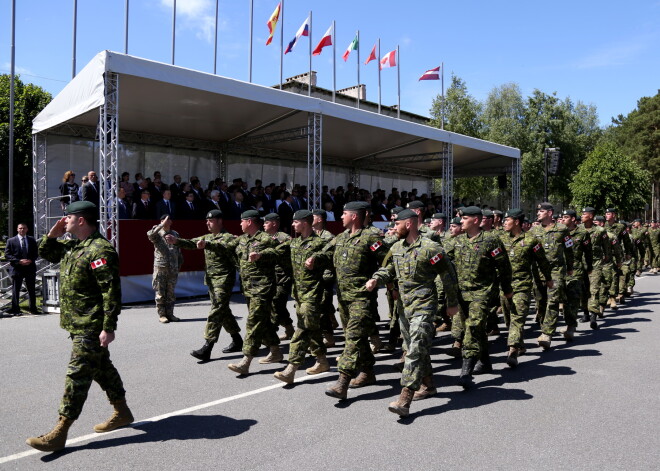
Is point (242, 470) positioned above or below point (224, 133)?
below

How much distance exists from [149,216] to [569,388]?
1019 centimetres

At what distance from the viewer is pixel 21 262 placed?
1044 centimetres

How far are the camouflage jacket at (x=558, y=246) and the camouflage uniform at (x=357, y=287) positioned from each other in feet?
11.8

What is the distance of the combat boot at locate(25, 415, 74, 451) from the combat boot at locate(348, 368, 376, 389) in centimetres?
269

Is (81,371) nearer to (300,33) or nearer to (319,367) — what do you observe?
(319,367)

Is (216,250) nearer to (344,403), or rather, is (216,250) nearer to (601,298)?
(344,403)

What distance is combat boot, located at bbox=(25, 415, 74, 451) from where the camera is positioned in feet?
12.4

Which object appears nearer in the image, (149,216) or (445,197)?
(149,216)

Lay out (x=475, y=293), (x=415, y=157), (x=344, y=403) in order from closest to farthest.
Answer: (x=344, y=403) < (x=475, y=293) < (x=415, y=157)

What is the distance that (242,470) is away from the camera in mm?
3506

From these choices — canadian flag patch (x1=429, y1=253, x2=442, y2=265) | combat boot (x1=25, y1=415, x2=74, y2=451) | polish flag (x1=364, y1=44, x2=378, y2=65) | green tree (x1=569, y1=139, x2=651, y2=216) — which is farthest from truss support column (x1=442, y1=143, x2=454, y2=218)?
combat boot (x1=25, y1=415, x2=74, y2=451)

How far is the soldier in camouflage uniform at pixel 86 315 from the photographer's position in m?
3.87

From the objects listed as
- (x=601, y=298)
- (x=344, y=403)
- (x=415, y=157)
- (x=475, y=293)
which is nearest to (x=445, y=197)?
(x=415, y=157)

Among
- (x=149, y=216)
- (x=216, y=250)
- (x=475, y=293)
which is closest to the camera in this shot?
(x=475, y=293)
